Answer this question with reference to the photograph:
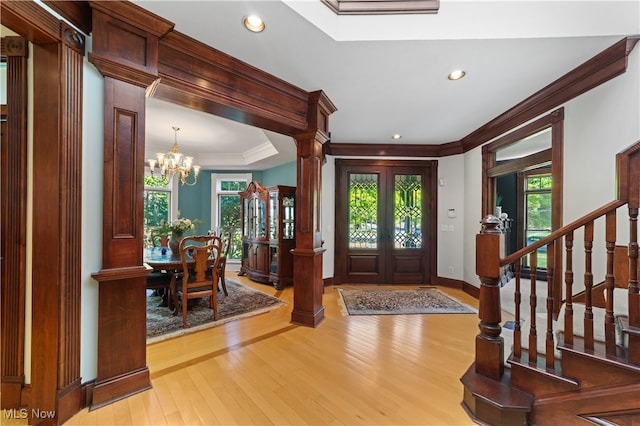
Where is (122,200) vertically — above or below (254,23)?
below

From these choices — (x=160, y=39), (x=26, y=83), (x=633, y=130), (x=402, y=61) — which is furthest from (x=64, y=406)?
(x=633, y=130)

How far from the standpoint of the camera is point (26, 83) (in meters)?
1.57

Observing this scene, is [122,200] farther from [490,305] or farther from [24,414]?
[490,305]

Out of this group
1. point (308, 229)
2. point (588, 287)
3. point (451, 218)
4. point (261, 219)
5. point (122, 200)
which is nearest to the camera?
point (588, 287)

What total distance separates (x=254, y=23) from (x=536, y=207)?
655cm

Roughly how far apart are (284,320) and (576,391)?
2.47 m

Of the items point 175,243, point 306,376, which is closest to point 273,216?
point 175,243

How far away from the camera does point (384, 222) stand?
488 centimetres

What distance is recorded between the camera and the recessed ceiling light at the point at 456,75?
2357mm

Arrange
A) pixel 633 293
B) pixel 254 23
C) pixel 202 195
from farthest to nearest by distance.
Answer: pixel 202 195 → pixel 254 23 → pixel 633 293

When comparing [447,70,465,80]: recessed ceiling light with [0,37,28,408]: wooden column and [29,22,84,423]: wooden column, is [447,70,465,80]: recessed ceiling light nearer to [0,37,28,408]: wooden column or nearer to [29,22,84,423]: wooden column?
[29,22,84,423]: wooden column

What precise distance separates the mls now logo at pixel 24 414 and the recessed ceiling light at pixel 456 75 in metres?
3.67

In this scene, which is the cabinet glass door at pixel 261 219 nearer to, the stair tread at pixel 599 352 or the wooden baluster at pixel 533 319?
the wooden baluster at pixel 533 319

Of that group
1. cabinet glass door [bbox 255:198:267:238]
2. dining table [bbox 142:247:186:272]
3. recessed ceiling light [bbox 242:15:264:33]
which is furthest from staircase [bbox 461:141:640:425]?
cabinet glass door [bbox 255:198:267:238]
